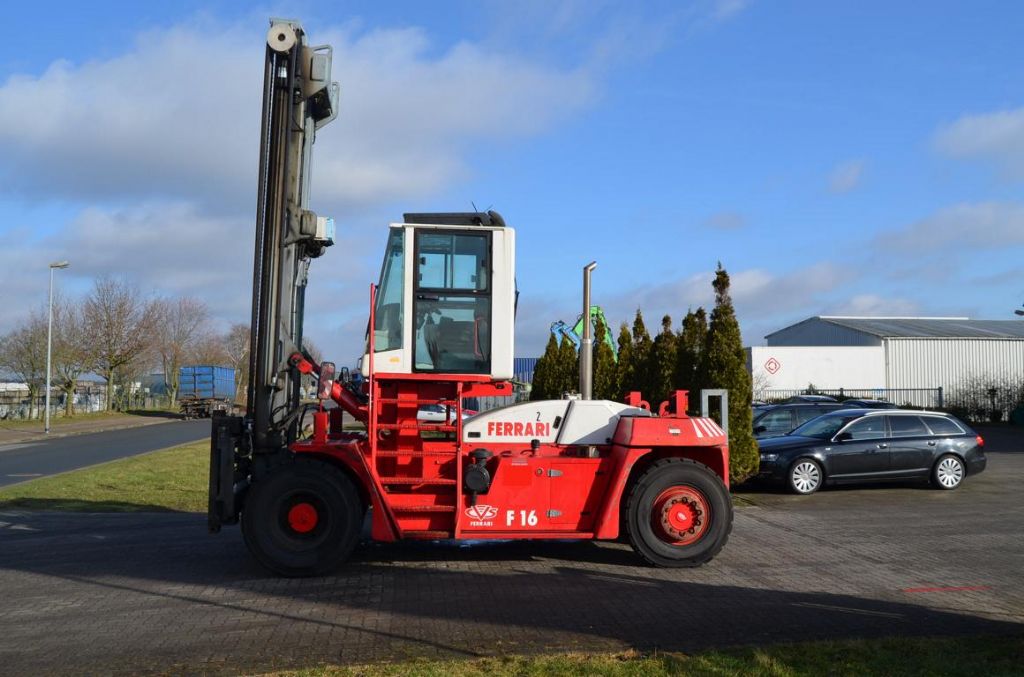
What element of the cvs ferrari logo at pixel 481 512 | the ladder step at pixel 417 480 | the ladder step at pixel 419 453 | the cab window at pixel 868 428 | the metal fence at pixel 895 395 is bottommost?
the cvs ferrari logo at pixel 481 512

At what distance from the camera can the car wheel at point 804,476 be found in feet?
50.2

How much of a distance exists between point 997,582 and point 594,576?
12.1ft

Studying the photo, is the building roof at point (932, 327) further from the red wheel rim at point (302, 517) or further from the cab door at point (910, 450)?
the red wheel rim at point (302, 517)

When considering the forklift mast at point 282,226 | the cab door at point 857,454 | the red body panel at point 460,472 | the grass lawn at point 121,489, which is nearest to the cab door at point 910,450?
the cab door at point 857,454

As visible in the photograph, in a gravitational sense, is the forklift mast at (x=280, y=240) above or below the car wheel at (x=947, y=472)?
above

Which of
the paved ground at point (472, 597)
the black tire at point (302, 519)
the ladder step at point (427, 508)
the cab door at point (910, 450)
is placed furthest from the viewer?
the cab door at point (910, 450)

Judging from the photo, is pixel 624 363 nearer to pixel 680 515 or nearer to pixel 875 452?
pixel 875 452

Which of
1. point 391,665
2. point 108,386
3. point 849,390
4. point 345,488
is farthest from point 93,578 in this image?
point 108,386

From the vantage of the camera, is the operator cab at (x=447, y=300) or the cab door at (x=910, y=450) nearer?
the operator cab at (x=447, y=300)

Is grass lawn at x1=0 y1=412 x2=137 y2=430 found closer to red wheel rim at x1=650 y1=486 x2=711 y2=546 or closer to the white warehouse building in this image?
the white warehouse building

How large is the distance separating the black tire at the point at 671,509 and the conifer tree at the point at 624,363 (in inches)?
582

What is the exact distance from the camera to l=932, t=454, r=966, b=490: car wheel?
15.7 m

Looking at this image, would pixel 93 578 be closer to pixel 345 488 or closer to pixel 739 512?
pixel 345 488

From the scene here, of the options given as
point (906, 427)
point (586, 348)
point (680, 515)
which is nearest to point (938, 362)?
point (906, 427)
